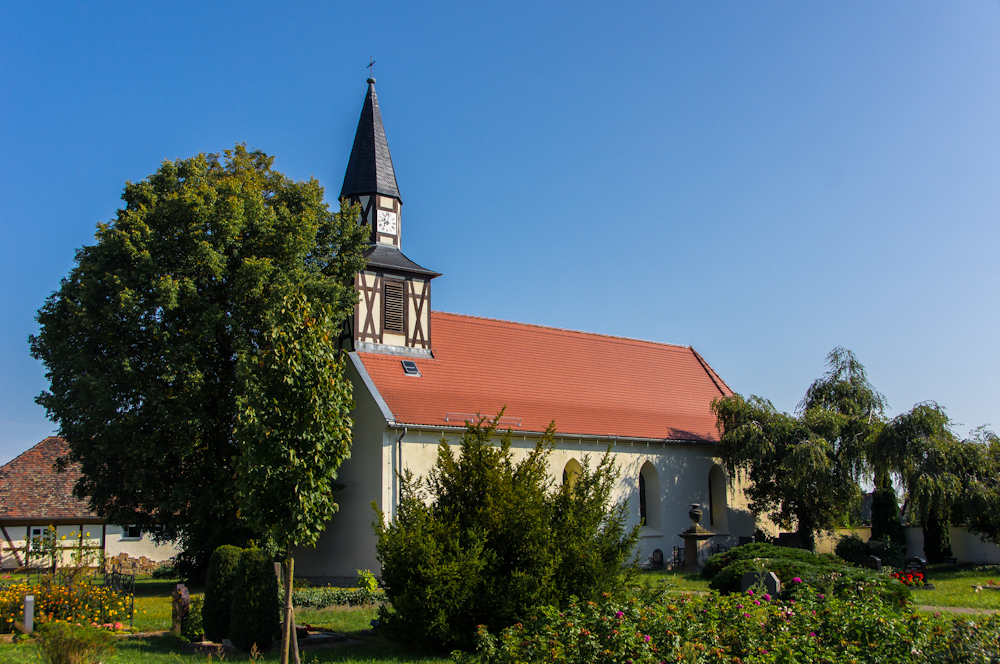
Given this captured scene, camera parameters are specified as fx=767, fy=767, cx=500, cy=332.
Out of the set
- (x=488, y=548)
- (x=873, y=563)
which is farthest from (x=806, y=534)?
(x=488, y=548)

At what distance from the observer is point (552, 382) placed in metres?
27.1

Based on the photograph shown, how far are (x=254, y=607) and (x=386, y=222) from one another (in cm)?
1760

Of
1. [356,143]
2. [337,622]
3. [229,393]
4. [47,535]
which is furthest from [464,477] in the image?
[356,143]

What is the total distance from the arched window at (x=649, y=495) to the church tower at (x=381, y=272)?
861 cm

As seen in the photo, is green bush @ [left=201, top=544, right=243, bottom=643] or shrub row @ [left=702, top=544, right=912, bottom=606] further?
green bush @ [left=201, top=544, right=243, bottom=643]

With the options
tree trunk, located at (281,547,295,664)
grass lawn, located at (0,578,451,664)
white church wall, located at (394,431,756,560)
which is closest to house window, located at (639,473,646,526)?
white church wall, located at (394,431,756,560)

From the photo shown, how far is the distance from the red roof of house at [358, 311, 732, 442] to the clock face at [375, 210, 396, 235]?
3355 millimetres

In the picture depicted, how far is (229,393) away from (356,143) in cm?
1166

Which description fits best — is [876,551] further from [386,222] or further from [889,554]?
[386,222]

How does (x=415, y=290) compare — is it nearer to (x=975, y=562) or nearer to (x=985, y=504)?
(x=985, y=504)

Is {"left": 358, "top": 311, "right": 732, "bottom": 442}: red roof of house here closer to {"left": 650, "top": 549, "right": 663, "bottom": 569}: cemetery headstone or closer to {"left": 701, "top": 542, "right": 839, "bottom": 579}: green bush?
{"left": 650, "top": 549, "right": 663, "bottom": 569}: cemetery headstone

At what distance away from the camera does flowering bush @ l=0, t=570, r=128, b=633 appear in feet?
40.6

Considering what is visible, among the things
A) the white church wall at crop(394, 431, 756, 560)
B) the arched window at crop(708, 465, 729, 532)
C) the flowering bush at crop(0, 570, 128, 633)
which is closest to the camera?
the flowering bush at crop(0, 570, 128, 633)

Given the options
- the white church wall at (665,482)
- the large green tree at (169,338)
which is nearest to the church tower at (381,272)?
the large green tree at (169,338)
